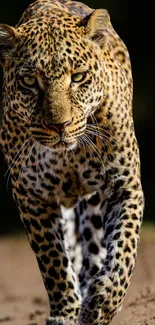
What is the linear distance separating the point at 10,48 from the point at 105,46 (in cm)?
58

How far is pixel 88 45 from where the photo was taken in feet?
24.8

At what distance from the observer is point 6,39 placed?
7598mm

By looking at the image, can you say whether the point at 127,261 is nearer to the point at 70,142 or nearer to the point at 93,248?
the point at 70,142

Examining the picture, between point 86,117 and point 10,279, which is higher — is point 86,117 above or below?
above

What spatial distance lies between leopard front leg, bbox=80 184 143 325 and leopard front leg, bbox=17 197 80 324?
0.31 m

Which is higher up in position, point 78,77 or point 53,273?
point 78,77

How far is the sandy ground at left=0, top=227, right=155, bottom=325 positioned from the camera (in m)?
9.00

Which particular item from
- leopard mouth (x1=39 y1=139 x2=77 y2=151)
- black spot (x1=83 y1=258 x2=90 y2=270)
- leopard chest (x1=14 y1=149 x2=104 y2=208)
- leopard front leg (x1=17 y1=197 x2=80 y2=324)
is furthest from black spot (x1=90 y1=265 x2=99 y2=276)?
leopard mouth (x1=39 y1=139 x2=77 y2=151)

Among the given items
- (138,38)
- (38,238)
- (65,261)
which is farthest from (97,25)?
(138,38)

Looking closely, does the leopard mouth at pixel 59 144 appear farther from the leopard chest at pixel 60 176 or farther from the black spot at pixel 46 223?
the black spot at pixel 46 223

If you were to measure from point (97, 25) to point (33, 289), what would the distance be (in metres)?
3.52

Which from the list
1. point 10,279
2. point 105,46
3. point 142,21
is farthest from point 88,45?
point 142,21

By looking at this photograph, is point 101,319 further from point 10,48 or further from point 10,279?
point 10,279

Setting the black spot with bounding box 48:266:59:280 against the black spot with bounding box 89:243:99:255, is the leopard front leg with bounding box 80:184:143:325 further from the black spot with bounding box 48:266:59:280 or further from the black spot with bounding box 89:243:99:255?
the black spot with bounding box 89:243:99:255
